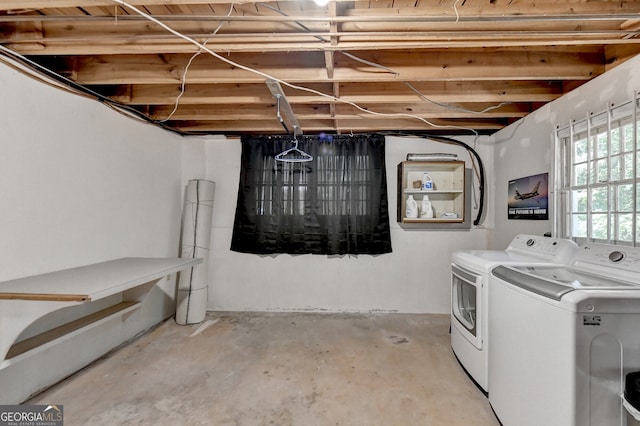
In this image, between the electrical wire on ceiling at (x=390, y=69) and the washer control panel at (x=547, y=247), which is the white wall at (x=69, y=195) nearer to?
the electrical wire on ceiling at (x=390, y=69)

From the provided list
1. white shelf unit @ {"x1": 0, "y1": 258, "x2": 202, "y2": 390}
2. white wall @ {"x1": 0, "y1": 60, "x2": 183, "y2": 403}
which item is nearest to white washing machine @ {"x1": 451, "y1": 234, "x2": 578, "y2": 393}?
white shelf unit @ {"x1": 0, "y1": 258, "x2": 202, "y2": 390}

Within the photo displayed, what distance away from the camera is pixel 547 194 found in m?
2.40

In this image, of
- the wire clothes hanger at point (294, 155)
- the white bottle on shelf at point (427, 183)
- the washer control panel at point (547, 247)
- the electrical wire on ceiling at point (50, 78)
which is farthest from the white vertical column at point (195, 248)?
the washer control panel at point (547, 247)

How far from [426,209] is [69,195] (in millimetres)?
A: 3451

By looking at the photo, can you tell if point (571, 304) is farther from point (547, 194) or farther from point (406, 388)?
point (547, 194)

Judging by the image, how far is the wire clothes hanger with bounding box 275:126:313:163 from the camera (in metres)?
3.29

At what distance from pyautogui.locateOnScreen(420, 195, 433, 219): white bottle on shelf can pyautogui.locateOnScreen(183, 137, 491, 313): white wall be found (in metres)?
0.26

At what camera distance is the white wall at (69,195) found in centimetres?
177

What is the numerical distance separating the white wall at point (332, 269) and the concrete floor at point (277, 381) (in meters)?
0.47

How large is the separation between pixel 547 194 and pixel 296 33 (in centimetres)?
247

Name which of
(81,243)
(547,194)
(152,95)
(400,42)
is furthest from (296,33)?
(547,194)

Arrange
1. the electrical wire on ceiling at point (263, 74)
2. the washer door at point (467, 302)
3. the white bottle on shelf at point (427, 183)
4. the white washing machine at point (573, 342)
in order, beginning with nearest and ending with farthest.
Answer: the white washing machine at point (573, 342)
the electrical wire on ceiling at point (263, 74)
the washer door at point (467, 302)
the white bottle on shelf at point (427, 183)

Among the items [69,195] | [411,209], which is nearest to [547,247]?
[411,209]

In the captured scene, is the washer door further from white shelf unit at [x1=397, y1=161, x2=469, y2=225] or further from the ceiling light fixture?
the ceiling light fixture
